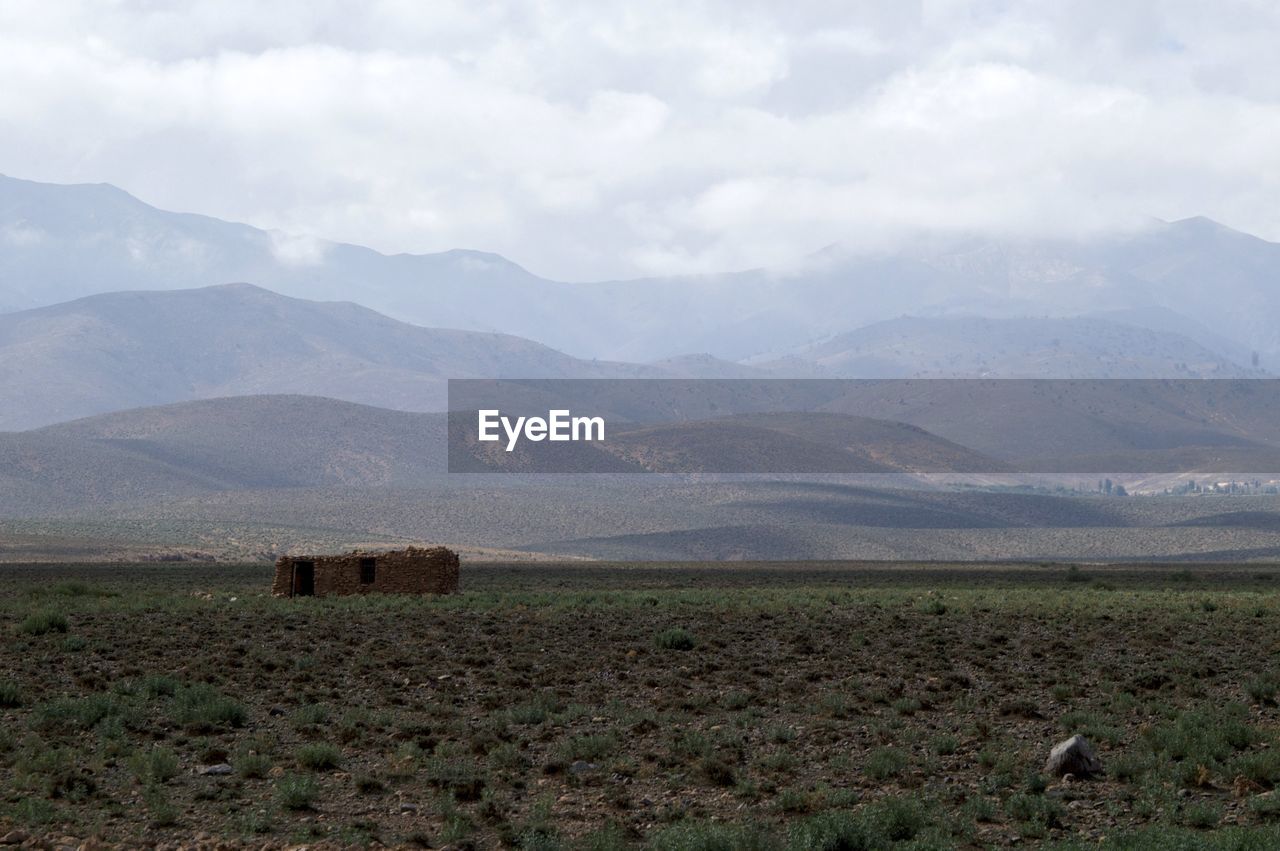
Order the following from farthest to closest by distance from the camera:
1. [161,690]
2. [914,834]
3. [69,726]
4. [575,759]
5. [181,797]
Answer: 1. [161,690]
2. [69,726]
3. [575,759]
4. [181,797]
5. [914,834]

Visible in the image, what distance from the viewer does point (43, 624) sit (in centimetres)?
2773

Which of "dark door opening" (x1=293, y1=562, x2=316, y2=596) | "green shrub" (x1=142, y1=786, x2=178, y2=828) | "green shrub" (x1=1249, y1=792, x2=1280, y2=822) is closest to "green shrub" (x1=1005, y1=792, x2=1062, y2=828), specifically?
"green shrub" (x1=1249, y1=792, x2=1280, y2=822)

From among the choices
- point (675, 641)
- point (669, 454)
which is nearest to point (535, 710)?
point (675, 641)

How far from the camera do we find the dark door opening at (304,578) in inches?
1597

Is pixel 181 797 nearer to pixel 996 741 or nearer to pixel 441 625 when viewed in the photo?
pixel 996 741

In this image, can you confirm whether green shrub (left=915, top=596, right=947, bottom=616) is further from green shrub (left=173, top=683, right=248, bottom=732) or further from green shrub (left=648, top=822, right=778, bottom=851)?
green shrub (left=648, top=822, right=778, bottom=851)

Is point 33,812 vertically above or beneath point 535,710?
beneath

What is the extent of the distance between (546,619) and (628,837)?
17590 millimetres

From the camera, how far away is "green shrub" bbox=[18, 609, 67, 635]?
27.5 metres

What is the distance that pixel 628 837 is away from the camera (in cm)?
1438

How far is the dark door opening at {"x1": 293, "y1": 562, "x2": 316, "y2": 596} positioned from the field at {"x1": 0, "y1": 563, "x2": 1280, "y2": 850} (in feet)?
24.5

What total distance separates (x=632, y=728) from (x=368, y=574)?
2205 cm

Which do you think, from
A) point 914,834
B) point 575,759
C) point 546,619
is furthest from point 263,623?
point 914,834

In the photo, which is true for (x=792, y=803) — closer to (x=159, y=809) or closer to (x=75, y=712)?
(x=159, y=809)
